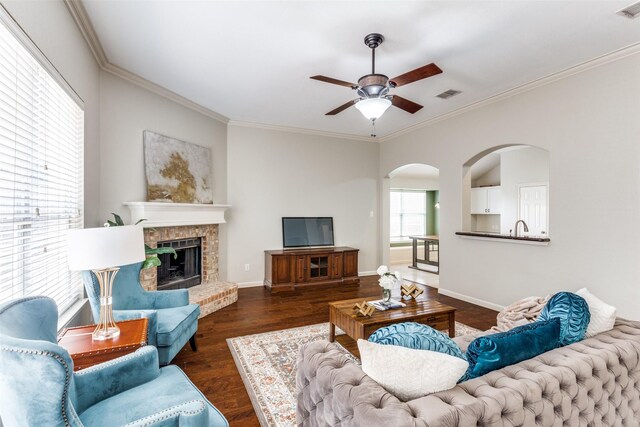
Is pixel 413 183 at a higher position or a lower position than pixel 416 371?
higher

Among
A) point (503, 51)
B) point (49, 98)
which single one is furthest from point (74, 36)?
point (503, 51)

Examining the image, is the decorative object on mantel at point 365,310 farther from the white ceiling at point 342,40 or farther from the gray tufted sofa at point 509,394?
the white ceiling at point 342,40

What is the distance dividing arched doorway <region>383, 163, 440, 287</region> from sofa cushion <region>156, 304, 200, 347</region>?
5358 millimetres

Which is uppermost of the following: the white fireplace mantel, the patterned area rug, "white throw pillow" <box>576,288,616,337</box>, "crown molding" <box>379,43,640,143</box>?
"crown molding" <box>379,43,640,143</box>

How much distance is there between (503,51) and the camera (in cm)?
307

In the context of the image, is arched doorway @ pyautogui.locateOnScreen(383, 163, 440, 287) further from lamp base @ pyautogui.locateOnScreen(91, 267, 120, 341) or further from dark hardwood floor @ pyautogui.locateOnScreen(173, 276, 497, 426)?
lamp base @ pyautogui.locateOnScreen(91, 267, 120, 341)

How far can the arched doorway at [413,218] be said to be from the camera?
7.75 m

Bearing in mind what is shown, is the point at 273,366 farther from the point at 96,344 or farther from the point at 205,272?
the point at 205,272

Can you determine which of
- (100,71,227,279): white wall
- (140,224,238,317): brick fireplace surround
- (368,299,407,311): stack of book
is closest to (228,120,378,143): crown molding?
(100,71,227,279): white wall

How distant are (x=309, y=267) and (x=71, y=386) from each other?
166 inches

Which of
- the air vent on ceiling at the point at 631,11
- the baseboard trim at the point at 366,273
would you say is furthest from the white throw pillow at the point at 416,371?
the baseboard trim at the point at 366,273

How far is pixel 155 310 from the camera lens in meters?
2.60

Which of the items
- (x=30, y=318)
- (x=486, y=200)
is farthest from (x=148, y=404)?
(x=486, y=200)

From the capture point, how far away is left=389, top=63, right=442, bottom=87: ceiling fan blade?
245 centimetres
